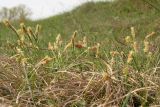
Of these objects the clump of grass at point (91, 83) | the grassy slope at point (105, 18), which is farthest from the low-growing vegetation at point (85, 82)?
the grassy slope at point (105, 18)

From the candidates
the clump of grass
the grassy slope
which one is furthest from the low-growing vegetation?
the grassy slope

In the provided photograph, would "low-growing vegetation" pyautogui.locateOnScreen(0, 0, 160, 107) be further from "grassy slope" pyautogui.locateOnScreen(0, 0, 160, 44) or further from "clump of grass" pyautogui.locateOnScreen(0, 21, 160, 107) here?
"grassy slope" pyautogui.locateOnScreen(0, 0, 160, 44)

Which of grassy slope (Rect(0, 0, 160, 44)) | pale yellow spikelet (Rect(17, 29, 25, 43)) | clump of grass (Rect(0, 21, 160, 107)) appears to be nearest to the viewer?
clump of grass (Rect(0, 21, 160, 107))

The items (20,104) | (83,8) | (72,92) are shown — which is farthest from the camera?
(83,8)

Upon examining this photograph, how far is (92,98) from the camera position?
2.16 meters

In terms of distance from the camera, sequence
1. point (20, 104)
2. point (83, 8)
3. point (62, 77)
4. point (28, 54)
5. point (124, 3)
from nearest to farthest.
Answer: point (20, 104) → point (62, 77) → point (28, 54) → point (124, 3) → point (83, 8)

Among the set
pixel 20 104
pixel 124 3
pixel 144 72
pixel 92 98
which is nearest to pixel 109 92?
pixel 92 98

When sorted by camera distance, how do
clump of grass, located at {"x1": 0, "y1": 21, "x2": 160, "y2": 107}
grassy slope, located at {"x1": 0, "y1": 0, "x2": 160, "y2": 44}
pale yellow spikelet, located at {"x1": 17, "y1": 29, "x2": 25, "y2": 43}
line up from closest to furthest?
clump of grass, located at {"x1": 0, "y1": 21, "x2": 160, "y2": 107} → pale yellow spikelet, located at {"x1": 17, "y1": 29, "x2": 25, "y2": 43} → grassy slope, located at {"x1": 0, "y1": 0, "x2": 160, "y2": 44}

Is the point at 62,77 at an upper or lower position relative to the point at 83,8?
upper

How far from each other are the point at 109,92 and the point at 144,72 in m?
0.22

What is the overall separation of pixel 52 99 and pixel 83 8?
38.1 ft

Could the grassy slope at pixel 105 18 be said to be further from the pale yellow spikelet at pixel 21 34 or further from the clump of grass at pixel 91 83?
the clump of grass at pixel 91 83

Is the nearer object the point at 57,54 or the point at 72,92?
the point at 72,92

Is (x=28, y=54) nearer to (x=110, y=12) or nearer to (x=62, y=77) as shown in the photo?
(x=62, y=77)
